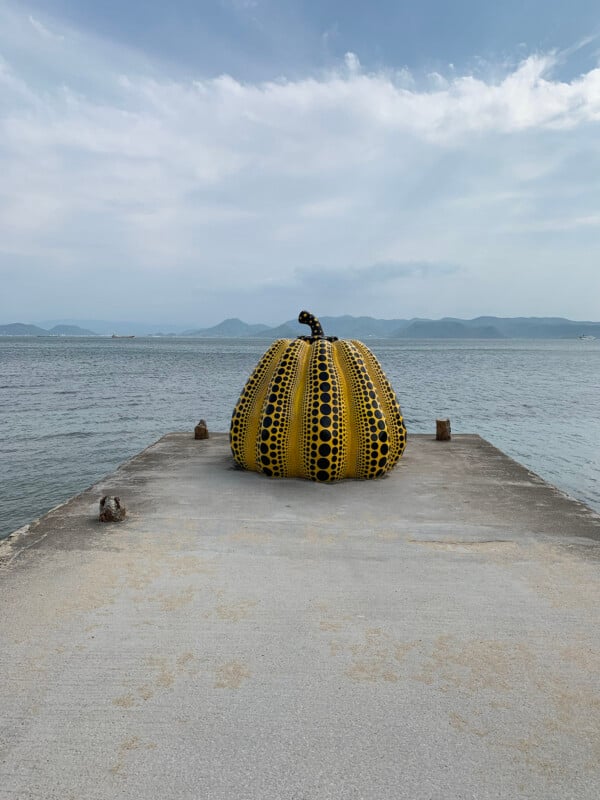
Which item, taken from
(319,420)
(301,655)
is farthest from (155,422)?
(301,655)

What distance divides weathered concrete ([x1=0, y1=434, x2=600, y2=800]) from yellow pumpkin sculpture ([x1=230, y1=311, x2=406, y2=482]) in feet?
4.80

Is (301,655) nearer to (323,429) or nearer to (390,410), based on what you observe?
(323,429)

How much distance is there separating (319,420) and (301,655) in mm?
4534

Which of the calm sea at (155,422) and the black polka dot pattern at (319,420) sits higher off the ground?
the black polka dot pattern at (319,420)

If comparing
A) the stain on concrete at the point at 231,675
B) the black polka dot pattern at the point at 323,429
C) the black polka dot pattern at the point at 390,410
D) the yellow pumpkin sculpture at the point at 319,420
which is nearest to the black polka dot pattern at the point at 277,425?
the yellow pumpkin sculpture at the point at 319,420

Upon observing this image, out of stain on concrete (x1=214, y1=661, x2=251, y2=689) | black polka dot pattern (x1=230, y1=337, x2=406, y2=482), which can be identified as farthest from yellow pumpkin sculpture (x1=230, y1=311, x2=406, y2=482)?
stain on concrete (x1=214, y1=661, x2=251, y2=689)

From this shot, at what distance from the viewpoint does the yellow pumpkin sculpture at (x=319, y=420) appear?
27.2ft

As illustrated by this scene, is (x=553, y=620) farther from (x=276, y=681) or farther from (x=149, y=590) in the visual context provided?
(x=149, y=590)

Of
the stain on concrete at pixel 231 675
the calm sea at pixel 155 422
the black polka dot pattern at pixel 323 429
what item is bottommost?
the calm sea at pixel 155 422

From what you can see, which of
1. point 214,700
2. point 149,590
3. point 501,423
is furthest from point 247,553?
point 501,423

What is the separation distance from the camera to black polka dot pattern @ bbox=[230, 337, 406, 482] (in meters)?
8.28

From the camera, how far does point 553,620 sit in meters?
4.43

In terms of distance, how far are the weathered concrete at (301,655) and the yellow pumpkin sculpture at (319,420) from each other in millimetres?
1462

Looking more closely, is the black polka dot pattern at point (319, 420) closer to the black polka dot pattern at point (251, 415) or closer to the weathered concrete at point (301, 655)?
the black polka dot pattern at point (251, 415)
